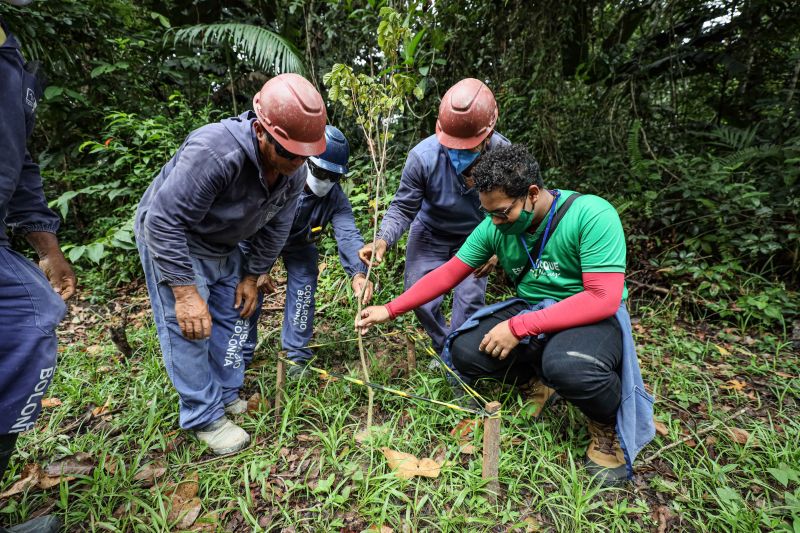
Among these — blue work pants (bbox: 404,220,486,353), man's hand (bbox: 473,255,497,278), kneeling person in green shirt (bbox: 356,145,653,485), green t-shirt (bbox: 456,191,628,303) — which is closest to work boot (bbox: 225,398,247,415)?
kneeling person in green shirt (bbox: 356,145,653,485)

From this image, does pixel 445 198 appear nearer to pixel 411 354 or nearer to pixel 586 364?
pixel 411 354

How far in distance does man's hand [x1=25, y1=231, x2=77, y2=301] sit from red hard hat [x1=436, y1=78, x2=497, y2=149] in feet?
6.97

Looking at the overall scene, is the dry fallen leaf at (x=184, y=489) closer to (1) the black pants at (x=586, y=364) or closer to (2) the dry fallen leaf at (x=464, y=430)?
(2) the dry fallen leaf at (x=464, y=430)

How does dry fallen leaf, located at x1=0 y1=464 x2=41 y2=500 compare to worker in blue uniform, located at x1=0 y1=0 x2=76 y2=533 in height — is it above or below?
below

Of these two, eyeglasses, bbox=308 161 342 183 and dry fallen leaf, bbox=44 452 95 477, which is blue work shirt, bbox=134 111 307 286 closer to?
eyeglasses, bbox=308 161 342 183

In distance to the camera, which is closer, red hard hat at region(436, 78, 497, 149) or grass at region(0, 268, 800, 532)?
grass at region(0, 268, 800, 532)

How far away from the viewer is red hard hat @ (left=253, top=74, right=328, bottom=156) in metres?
1.85

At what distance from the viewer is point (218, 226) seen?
82.4 inches

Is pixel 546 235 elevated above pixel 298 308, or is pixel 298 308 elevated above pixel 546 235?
pixel 546 235

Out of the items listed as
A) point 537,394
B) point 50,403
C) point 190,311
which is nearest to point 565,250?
point 537,394

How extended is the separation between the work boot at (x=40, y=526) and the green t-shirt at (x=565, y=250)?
233cm

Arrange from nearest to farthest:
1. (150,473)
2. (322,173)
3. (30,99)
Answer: (30,99) → (150,473) → (322,173)

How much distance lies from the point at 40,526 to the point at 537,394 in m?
2.52

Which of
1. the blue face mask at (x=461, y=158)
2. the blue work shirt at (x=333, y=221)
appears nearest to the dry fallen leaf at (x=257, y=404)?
Result: the blue work shirt at (x=333, y=221)
